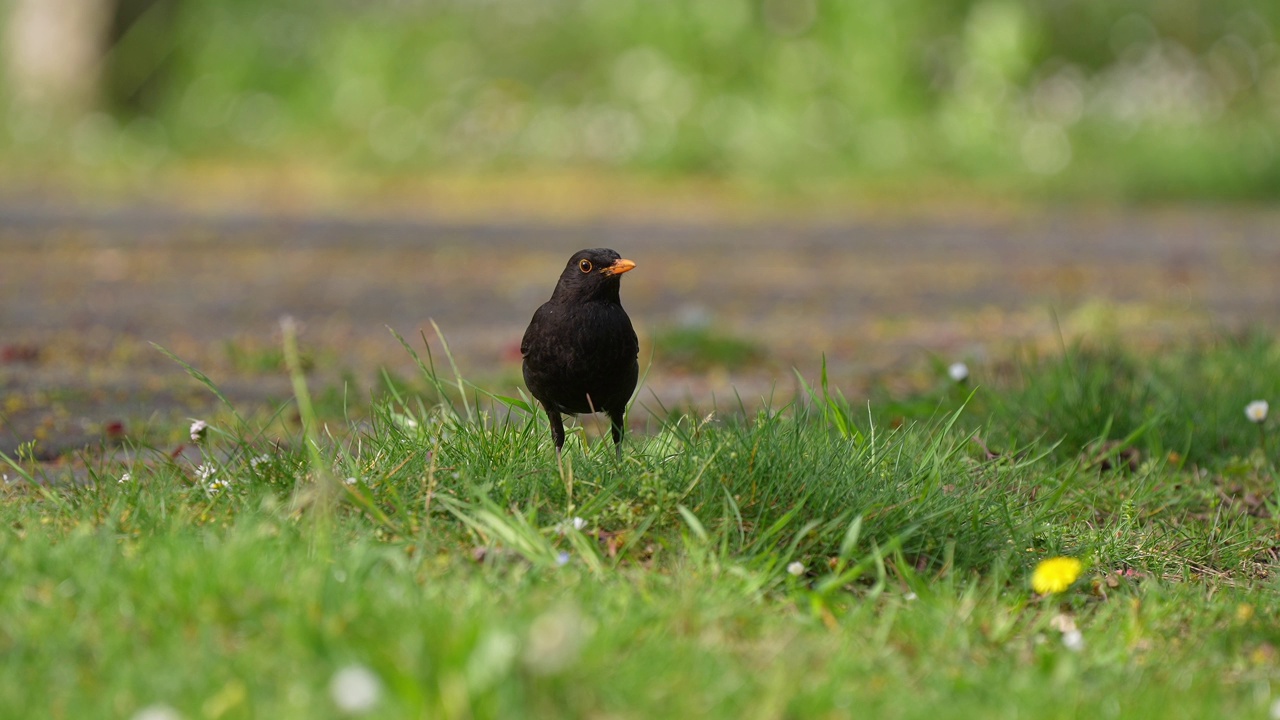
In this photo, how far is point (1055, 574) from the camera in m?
3.14

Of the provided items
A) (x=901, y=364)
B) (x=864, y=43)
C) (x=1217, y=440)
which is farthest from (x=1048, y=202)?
(x=1217, y=440)

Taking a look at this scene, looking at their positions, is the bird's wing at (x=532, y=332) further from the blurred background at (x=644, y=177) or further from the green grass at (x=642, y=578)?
the blurred background at (x=644, y=177)

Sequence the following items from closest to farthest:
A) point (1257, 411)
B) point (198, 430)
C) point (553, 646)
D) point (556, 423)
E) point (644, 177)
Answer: point (553, 646) < point (198, 430) < point (556, 423) < point (1257, 411) < point (644, 177)

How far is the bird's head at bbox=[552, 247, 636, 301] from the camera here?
4102 millimetres

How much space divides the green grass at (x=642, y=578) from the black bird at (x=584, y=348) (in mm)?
123

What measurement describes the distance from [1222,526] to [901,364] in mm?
2611

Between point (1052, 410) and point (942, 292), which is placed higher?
point (1052, 410)

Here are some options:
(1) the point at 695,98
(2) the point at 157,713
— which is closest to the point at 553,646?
→ (2) the point at 157,713

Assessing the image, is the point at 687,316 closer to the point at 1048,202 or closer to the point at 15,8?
the point at 1048,202

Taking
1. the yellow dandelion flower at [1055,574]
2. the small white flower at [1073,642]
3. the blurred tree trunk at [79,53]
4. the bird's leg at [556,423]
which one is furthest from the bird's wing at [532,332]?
the blurred tree trunk at [79,53]

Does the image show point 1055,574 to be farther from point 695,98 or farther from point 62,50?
point 62,50

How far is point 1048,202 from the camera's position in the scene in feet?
42.9

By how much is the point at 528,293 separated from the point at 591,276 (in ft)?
15.0

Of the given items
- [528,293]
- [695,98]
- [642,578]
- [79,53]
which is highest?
[79,53]
